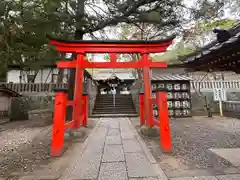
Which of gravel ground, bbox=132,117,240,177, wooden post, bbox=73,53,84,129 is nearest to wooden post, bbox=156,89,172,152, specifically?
gravel ground, bbox=132,117,240,177

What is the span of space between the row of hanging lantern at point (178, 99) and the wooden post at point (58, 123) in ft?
21.7

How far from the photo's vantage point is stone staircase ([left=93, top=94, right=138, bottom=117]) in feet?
33.0

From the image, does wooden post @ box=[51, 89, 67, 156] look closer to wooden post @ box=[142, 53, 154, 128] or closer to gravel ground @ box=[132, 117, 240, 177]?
gravel ground @ box=[132, 117, 240, 177]

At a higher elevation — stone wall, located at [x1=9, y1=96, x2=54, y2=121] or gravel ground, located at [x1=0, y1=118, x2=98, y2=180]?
stone wall, located at [x1=9, y1=96, x2=54, y2=121]

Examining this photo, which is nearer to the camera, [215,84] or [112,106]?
[215,84]

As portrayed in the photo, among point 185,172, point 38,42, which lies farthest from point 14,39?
point 185,172

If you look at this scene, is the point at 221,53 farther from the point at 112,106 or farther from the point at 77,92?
the point at 112,106

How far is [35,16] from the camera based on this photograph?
4891mm

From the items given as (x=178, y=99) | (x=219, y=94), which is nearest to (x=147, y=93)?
(x=178, y=99)

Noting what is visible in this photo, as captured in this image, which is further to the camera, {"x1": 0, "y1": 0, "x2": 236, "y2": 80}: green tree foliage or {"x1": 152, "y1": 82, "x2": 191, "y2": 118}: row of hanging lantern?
{"x1": 152, "y1": 82, "x2": 191, "y2": 118}: row of hanging lantern

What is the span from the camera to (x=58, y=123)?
3.44 metres

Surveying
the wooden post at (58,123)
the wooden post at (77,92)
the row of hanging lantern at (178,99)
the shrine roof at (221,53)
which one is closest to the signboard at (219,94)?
the row of hanging lantern at (178,99)

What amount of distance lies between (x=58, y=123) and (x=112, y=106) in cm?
782

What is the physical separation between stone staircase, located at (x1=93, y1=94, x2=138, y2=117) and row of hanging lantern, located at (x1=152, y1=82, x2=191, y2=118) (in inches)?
96.6
